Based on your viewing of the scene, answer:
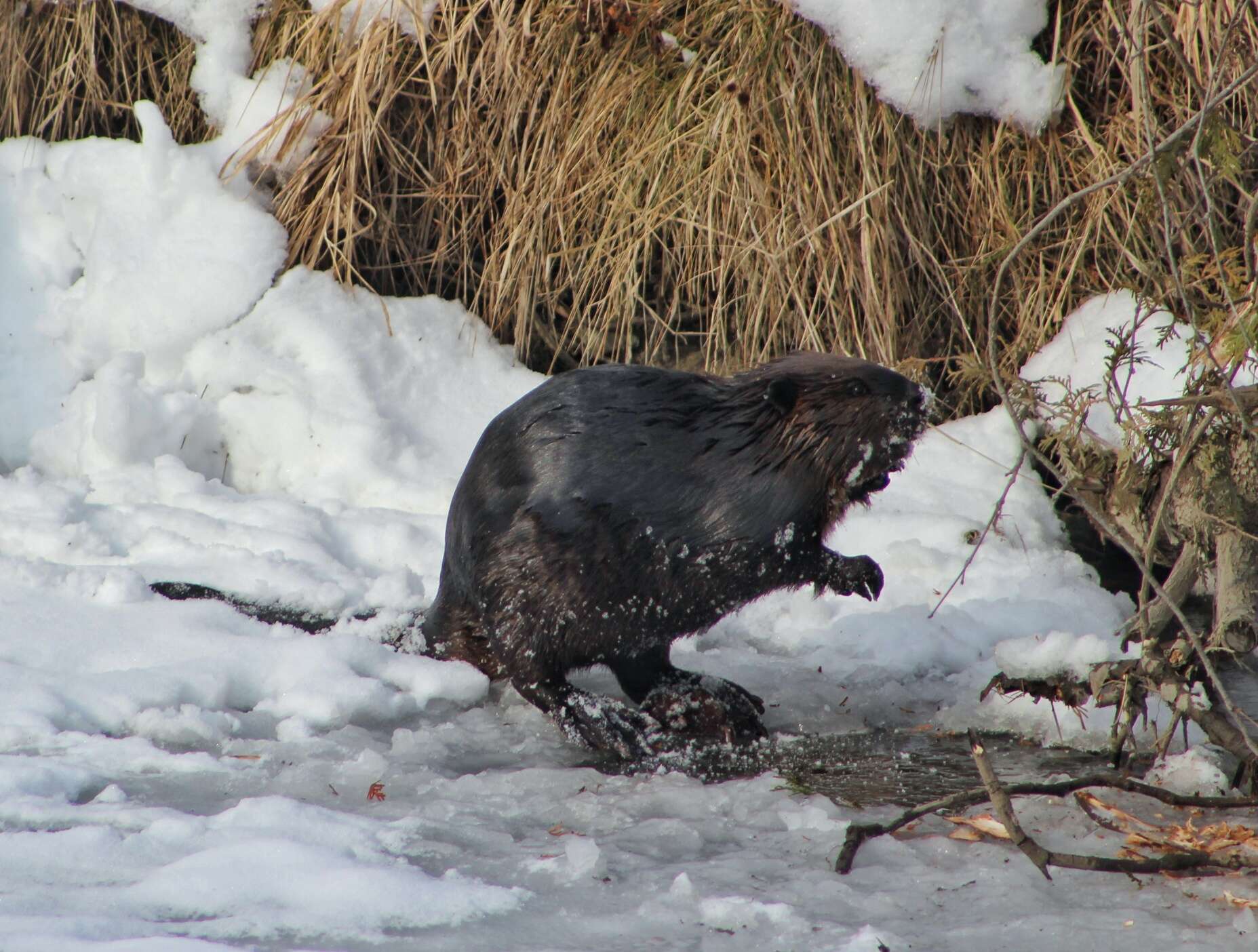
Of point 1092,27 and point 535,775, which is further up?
point 1092,27

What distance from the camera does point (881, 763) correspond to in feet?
8.02

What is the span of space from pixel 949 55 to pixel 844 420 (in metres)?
1.79

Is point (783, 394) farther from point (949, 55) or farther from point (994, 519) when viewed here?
point (949, 55)

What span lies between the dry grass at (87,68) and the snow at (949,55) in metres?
2.21

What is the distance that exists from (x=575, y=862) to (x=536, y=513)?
86cm

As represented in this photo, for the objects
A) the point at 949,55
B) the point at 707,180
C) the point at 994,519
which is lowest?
the point at 994,519

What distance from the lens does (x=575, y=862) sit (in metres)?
1.83

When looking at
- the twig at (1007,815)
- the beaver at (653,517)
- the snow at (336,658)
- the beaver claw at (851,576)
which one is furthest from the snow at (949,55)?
the twig at (1007,815)

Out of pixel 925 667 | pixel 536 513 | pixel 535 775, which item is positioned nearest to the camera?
pixel 535 775

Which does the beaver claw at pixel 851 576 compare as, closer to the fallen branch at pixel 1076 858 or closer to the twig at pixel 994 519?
the twig at pixel 994 519

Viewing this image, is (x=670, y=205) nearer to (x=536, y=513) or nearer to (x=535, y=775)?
(x=536, y=513)

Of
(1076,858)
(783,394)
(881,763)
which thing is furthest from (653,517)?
(1076,858)

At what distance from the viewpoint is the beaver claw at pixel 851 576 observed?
8.89ft

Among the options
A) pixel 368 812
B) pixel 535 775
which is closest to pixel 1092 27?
pixel 535 775
